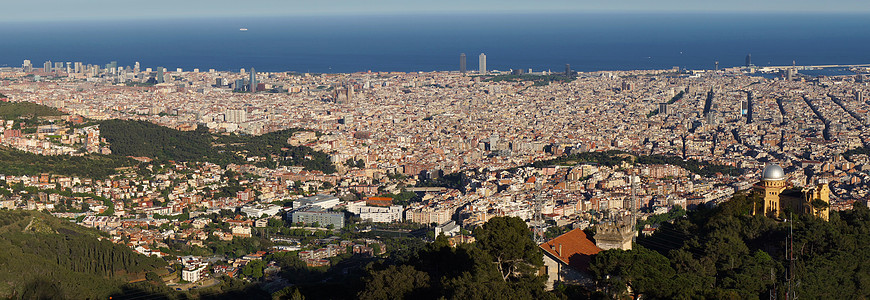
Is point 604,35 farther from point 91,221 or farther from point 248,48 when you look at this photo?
point 91,221

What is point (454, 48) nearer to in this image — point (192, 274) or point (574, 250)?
point (192, 274)

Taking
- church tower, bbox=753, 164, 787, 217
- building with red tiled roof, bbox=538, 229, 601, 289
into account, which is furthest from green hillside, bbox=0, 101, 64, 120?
building with red tiled roof, bbox=538, 229, 601, 289

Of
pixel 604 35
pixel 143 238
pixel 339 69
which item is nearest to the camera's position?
pixel 143 238

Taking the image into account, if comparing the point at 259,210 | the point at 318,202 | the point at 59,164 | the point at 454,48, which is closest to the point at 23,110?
the point at 59,164

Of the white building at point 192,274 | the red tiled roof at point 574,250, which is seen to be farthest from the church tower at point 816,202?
the white building at point 192,274

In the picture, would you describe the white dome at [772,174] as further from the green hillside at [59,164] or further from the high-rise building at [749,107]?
the high-rise building at [749,107]

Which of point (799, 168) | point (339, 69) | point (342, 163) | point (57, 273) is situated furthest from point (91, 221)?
point (339, 69)
